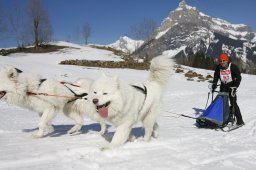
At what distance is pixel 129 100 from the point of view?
483 centimetres

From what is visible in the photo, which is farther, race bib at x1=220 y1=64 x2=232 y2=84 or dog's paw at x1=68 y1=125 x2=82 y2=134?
race bib at x1=220 y1=64 x2=232 y2=84

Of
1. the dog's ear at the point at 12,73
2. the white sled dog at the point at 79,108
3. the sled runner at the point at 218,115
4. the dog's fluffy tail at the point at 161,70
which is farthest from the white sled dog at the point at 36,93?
the sled runner at the point at 218,115

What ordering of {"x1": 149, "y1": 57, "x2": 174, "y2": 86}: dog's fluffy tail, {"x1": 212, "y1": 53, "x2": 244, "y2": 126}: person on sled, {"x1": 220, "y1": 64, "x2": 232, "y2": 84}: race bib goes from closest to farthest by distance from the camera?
{"x1": 149, "y1": 57, "x2": 174, "y2": 86}: dog's fluffy tail
{"x1": 212, "y1": 53, "x2": 244, "y2": 126}: person on sled
{"x1": 220, "y1": 64, "x2": 232, "y2": 84}: race bib

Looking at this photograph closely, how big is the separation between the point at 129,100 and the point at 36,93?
186 centimetres

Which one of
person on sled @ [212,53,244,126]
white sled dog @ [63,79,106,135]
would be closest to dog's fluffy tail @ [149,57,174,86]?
white sled dog @ [63,79,106,135]

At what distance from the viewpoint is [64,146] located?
4969 mm

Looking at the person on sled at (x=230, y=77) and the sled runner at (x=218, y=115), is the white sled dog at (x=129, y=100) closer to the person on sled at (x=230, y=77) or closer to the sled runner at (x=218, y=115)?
the sled runner at (x=218, y=115)

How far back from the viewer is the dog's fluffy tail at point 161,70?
18.8 ft

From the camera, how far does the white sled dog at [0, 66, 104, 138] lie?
5.34 metres

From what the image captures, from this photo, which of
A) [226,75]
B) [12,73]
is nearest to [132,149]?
[12,73]

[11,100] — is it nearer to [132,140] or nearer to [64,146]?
[64,146]

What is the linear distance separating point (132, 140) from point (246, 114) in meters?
5.17

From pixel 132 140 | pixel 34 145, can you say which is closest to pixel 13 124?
pixel 34 145

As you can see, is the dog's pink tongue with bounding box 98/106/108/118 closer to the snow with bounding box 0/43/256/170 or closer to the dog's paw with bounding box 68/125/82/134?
the snow with bounding box 0/43/256/170
